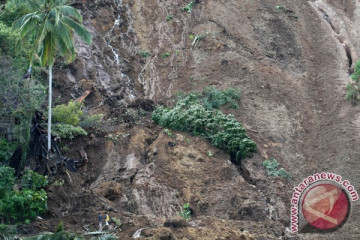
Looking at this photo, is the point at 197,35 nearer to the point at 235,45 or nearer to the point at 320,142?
the point at 235,45

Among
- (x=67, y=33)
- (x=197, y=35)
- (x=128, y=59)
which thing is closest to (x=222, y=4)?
(x=197, y=35)

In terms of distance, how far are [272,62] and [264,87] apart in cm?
254

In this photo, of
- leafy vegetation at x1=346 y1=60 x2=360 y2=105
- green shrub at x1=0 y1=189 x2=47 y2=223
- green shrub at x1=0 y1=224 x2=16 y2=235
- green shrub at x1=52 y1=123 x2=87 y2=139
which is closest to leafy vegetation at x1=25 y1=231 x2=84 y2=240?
green shrub at x1=0 y1=224 x2=16 y2=235

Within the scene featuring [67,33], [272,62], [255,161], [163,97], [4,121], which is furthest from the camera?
[272,62]

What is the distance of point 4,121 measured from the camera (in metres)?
24.7

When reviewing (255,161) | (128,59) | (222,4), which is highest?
(222,4)

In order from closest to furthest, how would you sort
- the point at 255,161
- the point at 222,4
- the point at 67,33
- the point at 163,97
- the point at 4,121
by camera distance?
the point at 67,33
the point at 4,121
the point at 255,161
the point at 163,97
the point at 222,4

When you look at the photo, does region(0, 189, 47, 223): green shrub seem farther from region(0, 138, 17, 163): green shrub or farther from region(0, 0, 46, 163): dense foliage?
region(0, 138, 17, 163): green shrub

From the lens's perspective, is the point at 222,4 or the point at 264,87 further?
the point at 222,4

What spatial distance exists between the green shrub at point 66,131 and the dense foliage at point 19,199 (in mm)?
2952

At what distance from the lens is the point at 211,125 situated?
90.7 feet

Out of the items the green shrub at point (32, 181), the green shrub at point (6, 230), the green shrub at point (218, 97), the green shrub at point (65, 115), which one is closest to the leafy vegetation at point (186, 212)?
the green shrub at point (32, 181)

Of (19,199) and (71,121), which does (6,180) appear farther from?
(71,121)

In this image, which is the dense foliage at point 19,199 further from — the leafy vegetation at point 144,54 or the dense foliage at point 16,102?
the leafy vegetation at point 144,54
